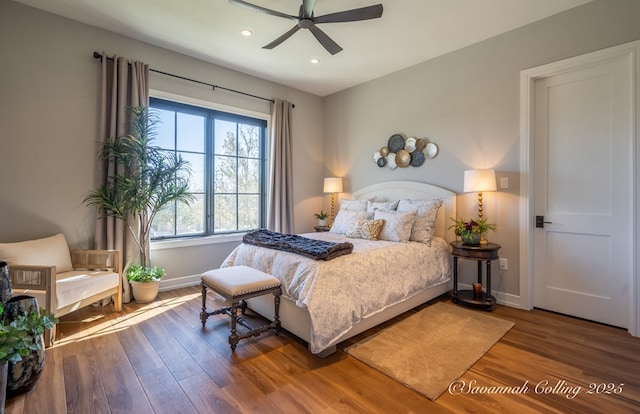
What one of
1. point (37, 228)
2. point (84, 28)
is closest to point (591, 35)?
point (84, 28)

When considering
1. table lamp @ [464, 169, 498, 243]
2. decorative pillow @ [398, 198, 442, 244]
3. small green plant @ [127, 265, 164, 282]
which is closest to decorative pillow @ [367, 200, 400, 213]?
decorative pillow @ [398, 198, 442, 244]

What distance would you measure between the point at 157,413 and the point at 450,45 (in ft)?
14.3

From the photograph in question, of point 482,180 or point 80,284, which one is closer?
point 80,284

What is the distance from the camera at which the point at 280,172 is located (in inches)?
184

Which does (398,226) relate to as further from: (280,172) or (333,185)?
(280,172)

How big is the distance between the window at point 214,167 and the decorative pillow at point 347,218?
138 cm

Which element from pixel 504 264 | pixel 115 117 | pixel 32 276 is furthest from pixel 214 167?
pixel 504 264

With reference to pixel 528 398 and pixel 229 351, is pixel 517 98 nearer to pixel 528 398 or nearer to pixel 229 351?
pixel 528 398

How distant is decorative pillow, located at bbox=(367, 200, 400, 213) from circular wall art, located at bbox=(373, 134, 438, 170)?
0.57 meters

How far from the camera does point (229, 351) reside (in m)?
2.31

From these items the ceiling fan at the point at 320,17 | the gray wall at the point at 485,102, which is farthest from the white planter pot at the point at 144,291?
the gray wall at the point at 485,102

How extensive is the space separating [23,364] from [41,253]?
124cm

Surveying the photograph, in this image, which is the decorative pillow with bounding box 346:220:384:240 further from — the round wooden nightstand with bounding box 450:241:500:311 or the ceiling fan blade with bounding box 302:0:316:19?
the ceiling fan blade with bounding box 302:0:316:19

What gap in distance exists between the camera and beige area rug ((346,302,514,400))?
1997 millimetres
